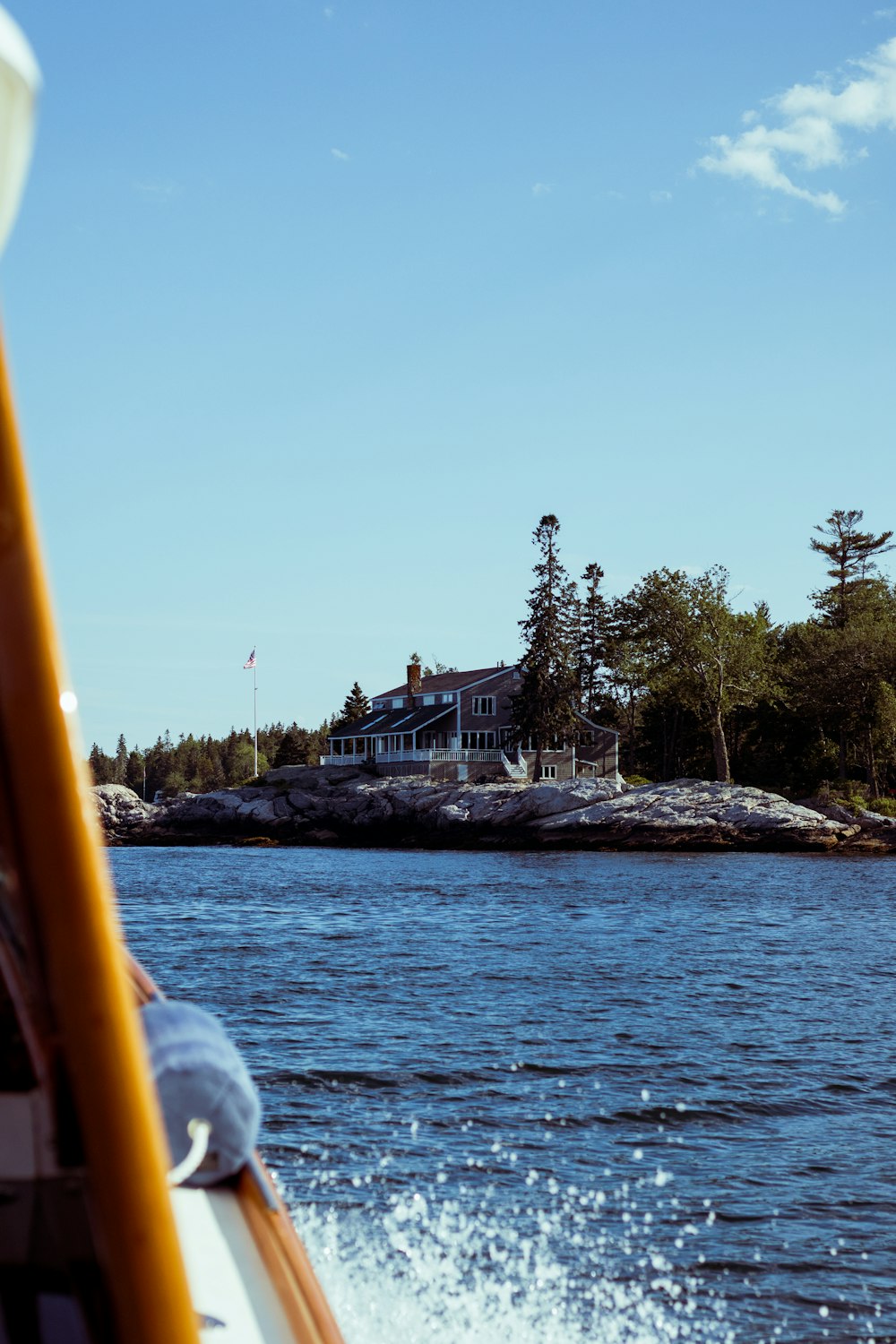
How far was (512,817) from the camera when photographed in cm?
5881

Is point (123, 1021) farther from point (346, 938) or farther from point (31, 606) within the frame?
point (346, 938)

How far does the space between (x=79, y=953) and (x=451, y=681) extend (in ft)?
246

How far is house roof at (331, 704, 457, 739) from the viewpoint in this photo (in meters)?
70.9

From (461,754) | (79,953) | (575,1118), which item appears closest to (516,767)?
(461,754)

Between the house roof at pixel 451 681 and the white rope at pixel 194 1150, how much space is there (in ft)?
222

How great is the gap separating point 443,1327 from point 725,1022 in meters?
9.75

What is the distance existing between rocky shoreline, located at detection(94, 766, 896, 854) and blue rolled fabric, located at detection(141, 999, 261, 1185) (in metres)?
54.0

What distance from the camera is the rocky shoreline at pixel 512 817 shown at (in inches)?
2185

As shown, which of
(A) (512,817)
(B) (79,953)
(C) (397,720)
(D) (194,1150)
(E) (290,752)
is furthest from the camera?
(E) (290,752)

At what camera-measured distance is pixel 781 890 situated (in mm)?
35906

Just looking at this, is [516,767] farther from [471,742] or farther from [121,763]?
[121,763]

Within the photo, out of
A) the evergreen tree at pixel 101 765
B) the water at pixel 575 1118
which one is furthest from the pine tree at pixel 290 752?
the evergreen tree at pixel 101 765

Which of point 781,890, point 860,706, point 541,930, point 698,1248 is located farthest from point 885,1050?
point 860,706

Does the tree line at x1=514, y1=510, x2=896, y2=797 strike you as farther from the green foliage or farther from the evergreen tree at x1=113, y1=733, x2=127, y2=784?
the evergreen tree at x1=113, y1=733, x2=127, y2=784
